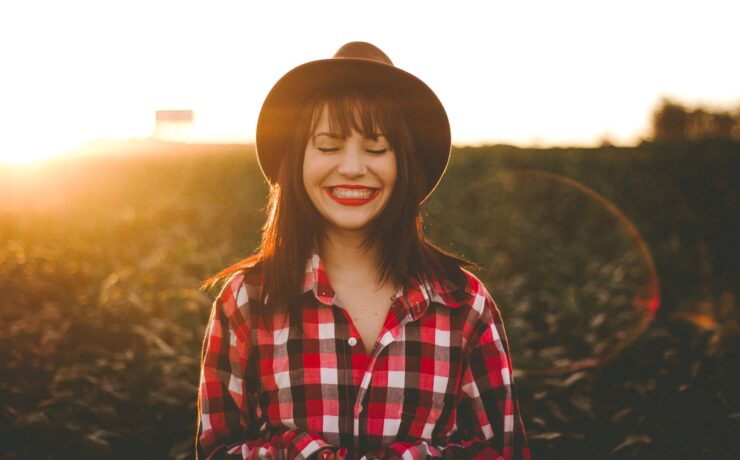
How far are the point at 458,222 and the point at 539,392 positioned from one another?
6.77 metres

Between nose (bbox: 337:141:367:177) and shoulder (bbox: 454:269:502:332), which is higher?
Result: nose (bbox: 337:141:367:177)

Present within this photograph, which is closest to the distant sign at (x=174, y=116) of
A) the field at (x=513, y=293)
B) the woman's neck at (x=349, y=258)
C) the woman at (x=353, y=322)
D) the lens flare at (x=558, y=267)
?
the field at (x=513, y=293)

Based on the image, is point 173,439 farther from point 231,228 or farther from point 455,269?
point 231,228

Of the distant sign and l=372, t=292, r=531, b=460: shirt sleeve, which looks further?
the distant sign

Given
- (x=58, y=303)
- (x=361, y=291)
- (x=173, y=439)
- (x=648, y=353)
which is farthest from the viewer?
(x=58, y=303)

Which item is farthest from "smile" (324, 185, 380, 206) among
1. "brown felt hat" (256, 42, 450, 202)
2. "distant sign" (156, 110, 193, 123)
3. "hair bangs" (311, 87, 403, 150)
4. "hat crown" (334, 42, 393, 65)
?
"distant sign" (156, 110, 193, 123)

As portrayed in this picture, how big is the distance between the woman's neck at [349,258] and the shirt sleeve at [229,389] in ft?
0.95

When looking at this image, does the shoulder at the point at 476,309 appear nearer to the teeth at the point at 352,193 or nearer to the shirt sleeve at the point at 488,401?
the shirt sleeve at the point at 488,401

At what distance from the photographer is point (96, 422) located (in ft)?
9.82

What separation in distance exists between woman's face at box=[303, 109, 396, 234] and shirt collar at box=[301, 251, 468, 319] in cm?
17

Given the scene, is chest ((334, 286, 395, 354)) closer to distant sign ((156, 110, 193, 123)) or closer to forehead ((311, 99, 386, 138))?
forehead ((311, 99, 386, 138))

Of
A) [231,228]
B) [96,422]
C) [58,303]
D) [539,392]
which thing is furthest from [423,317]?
[231,228]

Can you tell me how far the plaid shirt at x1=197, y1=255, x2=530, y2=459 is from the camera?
1621mm

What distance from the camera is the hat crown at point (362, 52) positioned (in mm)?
1739
